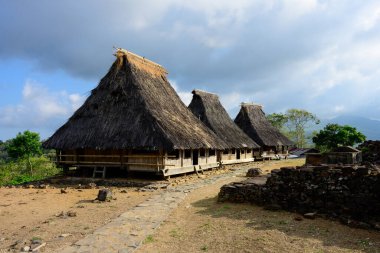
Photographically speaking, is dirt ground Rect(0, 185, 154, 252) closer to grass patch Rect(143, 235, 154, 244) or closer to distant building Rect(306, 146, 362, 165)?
grass patch Rect(143, 235, 154, 244)

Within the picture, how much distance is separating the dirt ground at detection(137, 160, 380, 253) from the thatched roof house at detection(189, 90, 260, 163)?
17.2m

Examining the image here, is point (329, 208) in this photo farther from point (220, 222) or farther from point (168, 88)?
point (168, 88)

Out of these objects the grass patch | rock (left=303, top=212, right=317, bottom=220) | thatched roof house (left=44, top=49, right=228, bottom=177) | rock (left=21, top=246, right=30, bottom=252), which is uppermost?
thatched roof house (left=44, top=49, right=228, bottom=177)

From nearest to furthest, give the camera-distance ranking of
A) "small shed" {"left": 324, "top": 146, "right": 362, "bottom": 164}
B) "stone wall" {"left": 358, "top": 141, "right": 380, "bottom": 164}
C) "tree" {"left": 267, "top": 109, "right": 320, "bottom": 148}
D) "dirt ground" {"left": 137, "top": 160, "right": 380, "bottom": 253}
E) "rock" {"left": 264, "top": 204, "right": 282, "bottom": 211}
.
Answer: "dirt ground" {"left": 137, "top": 160, "right": 380, "bottom": 253} → "rock" {"left": 264, "top": 204, "right": 282, "bottom": 211} → "small shed" {"left": 324, "top": 146, "right": 362, "bottom": 164} → "stone wall" {"left": 358, "top": 141, "right": 380, "bottom": 164} → "tree" {"left": 267, "top": 109, "right": 320, "bottom": 148}

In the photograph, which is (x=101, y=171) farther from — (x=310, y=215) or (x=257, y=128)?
(x=257, y=128)

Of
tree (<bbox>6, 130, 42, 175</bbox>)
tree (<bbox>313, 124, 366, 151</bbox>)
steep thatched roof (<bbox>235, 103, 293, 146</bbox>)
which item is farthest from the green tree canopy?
tree (<bbox>313, 124, 366, 151</bbox>)

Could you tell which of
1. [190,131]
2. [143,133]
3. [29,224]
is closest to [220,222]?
[29,224]

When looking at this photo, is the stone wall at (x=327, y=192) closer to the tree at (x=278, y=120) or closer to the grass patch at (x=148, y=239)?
the grass patch at (x=148, y=239)

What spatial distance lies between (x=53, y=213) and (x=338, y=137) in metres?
33.4

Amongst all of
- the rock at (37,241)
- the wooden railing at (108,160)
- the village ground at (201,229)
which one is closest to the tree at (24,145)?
the wooden railing at (108,160)

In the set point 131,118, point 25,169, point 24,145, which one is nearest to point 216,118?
point 131,118

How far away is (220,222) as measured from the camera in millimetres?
9016

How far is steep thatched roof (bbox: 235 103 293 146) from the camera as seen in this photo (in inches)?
1363

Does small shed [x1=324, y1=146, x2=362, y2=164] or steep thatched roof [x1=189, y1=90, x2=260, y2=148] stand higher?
steep thatched roof [x1=189, y1=90, x2=260, y2=148]
